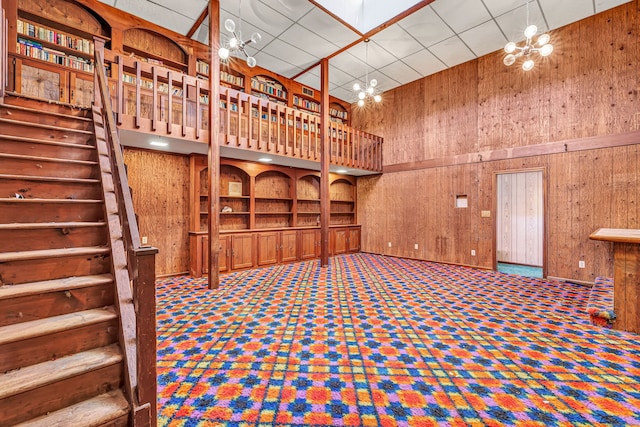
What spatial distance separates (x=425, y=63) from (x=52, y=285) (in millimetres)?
7397

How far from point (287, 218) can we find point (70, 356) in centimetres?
572

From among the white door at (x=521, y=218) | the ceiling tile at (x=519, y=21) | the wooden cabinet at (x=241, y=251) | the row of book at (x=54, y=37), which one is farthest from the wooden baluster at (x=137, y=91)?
the white door at (x=521, y=218)

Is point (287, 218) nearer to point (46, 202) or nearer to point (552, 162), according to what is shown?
point (46, 202)

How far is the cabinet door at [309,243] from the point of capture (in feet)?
22.5

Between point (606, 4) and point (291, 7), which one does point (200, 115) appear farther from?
point (606, 4)

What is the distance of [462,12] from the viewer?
4.63 meters

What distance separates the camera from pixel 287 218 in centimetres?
721

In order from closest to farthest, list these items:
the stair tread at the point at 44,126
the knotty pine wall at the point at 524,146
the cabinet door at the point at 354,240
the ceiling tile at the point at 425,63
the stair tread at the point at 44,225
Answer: the stair tread at the point at 44,225
the stair tread at the point at 44,126
the knotty pine wall at the point at 524,146
the ceiling tile at the point at 425,63
the cabinet door at the point at 354,240

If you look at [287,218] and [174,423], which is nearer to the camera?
[174,423]

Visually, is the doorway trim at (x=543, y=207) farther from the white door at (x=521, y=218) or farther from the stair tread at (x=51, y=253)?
the stair tread at (x=51, y=253)

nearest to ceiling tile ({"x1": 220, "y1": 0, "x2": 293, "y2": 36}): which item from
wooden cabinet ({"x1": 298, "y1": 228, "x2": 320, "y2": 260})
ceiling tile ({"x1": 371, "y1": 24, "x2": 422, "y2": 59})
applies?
ceiling tile ({"x1": 371, "y1": 24, "x2": 422, "y2": 59})

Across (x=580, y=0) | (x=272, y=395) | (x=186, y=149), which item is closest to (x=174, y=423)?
(x=272, y=395)

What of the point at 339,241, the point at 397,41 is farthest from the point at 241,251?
the point at 397,41

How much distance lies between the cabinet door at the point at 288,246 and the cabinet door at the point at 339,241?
4.36ft
